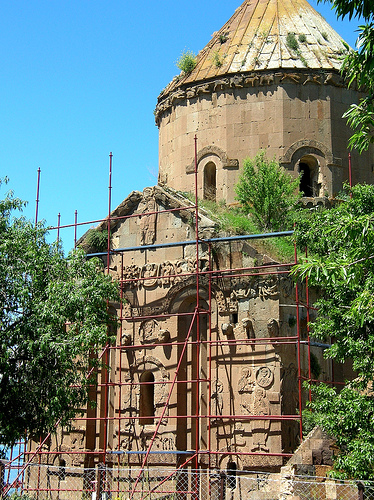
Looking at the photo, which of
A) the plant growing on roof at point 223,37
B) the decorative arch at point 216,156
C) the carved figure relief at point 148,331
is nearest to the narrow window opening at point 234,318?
the carved figure relief at point 148,331

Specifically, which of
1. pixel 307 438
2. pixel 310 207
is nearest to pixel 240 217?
pixel 310 207

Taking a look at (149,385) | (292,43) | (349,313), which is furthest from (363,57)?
(292,43)

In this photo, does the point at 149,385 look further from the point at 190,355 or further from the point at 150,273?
the point at 150,273

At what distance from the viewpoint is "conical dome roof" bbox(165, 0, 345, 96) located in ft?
82.5

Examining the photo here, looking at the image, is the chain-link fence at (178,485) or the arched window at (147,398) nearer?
the chain-link fence at (178,485)

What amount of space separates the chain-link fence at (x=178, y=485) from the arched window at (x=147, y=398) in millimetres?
1515

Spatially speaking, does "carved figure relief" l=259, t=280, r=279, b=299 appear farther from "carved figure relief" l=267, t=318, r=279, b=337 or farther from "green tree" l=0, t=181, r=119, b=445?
"green tree" l=0, t=181, r=119, b=445

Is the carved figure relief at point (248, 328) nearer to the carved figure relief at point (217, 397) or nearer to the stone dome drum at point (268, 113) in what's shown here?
the carved figure relief at point (217, 397)

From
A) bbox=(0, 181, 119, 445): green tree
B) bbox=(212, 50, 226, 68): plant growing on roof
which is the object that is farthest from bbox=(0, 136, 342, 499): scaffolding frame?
bbox=(212, 50, 226, 68): plant growing on roof

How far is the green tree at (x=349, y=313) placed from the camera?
12.6 m

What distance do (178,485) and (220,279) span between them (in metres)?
5.30

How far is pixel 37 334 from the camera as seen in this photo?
16.4 m

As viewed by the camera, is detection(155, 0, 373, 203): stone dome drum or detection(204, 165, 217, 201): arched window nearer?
detection(155, 0, 373, 203): stone dome drum

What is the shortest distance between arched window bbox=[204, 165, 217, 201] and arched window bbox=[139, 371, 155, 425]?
6777 millimetres
